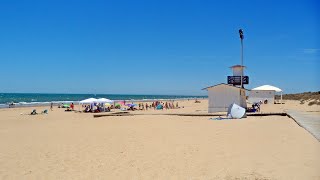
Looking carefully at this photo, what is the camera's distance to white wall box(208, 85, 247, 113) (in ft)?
80.3

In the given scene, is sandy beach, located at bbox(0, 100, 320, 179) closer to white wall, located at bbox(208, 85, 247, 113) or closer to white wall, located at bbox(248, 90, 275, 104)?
white wall, located at bbox(208, 85, 247, 113)

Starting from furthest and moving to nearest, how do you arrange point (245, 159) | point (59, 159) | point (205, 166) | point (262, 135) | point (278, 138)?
point (262, 135) → point (278, 138) → point (59, 159) → point (245, 159) → point (205, 166)

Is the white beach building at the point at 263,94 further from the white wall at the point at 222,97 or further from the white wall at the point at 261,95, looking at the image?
the white wall at the point at 222,97

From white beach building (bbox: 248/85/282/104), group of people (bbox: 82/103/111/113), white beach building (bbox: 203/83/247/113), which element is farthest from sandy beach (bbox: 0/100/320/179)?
white beach building (bbox: 248/85/282/104)

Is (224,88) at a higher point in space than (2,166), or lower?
higher

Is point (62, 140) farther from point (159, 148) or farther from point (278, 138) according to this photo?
point (278, 138)

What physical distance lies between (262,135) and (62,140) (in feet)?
21.7

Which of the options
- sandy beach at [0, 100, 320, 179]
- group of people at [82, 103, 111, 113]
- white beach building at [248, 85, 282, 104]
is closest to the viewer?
sandy beach at [0, 100, 320, 179]

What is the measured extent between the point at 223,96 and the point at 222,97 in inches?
3.9

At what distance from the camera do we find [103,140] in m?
11.4

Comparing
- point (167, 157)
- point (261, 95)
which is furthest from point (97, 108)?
point (167, 157)

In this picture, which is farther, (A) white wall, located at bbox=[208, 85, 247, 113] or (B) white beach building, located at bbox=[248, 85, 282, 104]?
(B) white beach building, located at bbox=[248, 85, 282, 104]

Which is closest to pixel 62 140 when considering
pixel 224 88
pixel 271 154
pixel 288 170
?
pixel 271 154

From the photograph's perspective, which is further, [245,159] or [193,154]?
[193,154]
